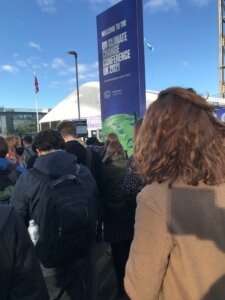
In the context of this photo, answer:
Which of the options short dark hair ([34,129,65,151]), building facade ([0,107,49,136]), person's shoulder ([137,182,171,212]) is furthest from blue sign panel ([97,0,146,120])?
building facade ([0,107,49,136])

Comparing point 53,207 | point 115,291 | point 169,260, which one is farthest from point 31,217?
point 115,291

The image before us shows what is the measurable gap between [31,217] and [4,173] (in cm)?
100

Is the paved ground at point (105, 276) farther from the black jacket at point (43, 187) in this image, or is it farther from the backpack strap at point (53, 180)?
the backpack strap at point (53, 180)

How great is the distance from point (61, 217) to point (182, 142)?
53.7 inches

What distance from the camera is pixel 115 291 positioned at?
4.52m

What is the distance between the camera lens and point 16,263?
4.92ft

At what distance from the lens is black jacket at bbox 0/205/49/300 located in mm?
1461

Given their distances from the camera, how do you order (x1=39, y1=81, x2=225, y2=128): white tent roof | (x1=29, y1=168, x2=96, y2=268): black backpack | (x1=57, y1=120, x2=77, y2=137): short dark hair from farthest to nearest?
(x1=39, y1=81, x2=225, y2=128): white tent roof → (x1=57, y1=120, x2=77, y2=137): short dark hair → (x1=29, y1=168, x2=96, y2=268): black backpack

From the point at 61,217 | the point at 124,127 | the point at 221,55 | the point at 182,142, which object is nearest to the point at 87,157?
the point at 61,217

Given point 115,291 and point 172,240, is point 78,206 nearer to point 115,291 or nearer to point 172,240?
point 172,240

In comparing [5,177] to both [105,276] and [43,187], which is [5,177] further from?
[105,276]

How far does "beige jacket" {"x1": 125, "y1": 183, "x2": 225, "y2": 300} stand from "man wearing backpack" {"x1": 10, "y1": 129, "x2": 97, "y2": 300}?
120 cm

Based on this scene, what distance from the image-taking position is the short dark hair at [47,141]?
124 inches

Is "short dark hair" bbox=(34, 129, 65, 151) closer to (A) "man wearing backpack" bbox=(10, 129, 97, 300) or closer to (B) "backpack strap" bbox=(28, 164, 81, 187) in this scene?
(A) "man wearing backpack" bbox=(10, 129, 97, 300)
